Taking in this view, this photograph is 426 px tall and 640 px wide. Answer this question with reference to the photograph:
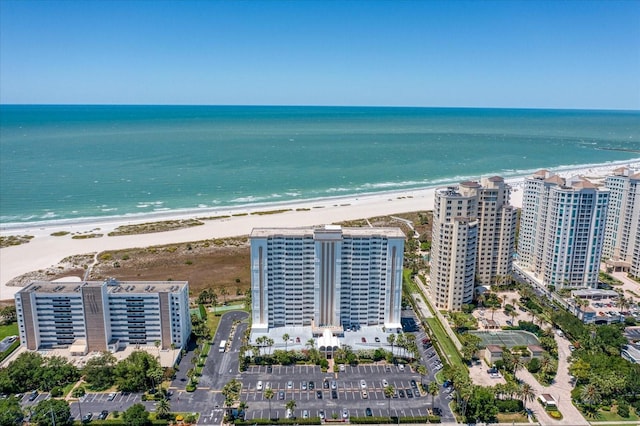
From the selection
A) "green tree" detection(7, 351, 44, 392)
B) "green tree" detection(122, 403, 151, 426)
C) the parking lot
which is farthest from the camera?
"green tree" detection(7, 351, 44, 392)

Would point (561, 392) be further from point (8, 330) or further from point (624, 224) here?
point (8, 330)

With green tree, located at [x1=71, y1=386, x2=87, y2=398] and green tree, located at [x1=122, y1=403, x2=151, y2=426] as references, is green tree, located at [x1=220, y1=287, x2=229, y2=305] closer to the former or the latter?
green tree, located at [x1=71, y1=386, x2=87, y2=398]

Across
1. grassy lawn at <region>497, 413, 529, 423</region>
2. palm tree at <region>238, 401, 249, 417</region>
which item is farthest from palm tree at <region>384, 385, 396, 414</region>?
palm tree at <region>238, 401, 249, 417</region>

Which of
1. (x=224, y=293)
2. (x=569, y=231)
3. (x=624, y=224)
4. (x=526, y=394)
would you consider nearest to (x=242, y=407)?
(x=526, y=394)

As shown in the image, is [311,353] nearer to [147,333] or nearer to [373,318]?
[373,318]

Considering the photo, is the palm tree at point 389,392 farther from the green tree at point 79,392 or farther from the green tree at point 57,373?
the green tree at point 57,373

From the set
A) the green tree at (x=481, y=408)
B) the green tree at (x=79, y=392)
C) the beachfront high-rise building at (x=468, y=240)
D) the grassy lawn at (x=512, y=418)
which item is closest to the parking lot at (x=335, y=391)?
the green tree at (x=481, y=408)

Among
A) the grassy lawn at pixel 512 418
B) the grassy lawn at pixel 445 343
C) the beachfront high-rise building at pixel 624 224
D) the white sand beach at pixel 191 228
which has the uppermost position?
the beachfront high-rise building at pixel 624 224
